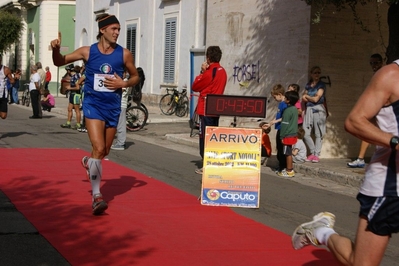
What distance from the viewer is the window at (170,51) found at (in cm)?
2691

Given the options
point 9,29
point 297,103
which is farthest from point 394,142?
point 9,29

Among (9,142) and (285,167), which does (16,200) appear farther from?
(9,142)

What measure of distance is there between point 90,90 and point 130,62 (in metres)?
0.57

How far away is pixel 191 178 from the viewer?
1141 centimetres

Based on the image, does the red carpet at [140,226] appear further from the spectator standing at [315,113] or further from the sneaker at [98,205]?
the spectator standing at [315,113]

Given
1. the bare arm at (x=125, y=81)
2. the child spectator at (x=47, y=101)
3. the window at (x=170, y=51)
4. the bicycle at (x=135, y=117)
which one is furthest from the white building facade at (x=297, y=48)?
the child spectator at (x=47, y=101)

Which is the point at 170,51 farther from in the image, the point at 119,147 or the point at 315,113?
the point at 315,113

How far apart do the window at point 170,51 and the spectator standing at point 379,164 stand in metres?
22.8

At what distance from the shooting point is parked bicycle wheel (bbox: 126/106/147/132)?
1988cm

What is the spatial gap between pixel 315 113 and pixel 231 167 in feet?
16.1

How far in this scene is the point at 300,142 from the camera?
1372 cm

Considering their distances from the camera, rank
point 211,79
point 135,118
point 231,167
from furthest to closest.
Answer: point 135,118 → point 211,79 → point 231,167

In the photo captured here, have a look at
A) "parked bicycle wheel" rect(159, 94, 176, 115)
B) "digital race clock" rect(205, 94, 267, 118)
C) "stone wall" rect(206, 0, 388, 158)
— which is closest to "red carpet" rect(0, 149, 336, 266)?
"digital race clock" rect(205, 94, 267, 118)

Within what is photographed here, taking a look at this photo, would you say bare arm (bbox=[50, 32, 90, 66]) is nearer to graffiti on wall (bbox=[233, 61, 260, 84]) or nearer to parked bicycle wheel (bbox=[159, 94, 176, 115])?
graffiti on wall (bbox=[233, 61, 260, 84])
